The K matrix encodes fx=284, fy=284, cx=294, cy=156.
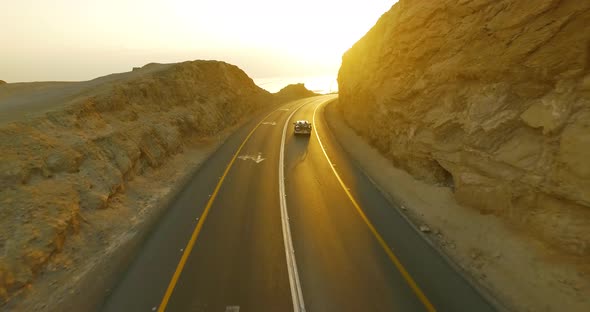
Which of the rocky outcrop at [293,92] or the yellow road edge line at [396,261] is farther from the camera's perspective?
the rocky outcrop at [293,92]

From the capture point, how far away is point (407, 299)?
27.3 ft

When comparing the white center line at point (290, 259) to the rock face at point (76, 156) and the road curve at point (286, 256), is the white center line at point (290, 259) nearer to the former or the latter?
the road curve at point (286, 256)

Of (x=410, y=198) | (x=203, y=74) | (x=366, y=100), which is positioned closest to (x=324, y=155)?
(x=366, y=100)

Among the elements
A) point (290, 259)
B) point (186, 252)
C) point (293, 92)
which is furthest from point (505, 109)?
point (293, 92)

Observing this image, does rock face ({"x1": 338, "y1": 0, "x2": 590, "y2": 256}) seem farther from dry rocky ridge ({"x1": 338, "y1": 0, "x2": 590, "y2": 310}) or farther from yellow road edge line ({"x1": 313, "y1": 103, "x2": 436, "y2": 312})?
yellow road edge line ({"x1": 313, "y1": 103, "x2": 436, "y2": 312})

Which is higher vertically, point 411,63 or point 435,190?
point 411,63

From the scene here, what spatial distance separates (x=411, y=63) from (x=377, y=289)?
13.6 meters

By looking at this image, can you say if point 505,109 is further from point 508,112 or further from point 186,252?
point 186,252

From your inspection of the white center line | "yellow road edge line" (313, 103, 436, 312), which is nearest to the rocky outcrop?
the white center line

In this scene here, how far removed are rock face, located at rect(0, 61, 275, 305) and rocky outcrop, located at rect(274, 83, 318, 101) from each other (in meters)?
32.8

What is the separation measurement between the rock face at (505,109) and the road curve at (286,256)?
3.30m

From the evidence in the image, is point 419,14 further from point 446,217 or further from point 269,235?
point 269,235

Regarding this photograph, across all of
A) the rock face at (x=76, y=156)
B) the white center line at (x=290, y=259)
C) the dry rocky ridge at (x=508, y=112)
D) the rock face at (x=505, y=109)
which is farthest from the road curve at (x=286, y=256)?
the rock face at (x=505, y=109)

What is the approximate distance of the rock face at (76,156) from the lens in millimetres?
9094
